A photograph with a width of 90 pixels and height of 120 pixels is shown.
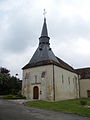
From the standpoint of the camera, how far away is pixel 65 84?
3516 cm

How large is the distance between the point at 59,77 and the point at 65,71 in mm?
3817

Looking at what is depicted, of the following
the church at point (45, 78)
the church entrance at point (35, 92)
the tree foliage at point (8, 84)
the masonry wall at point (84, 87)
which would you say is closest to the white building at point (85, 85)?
the masonry wall at point (84, 87)

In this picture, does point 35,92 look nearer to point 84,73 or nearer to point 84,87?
point 84,87

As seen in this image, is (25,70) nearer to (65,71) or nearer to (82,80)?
(65,71)

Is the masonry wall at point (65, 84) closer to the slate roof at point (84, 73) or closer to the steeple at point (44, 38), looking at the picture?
the slate roof at point (84, 73)

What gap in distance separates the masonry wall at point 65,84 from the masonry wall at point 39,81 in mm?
1624

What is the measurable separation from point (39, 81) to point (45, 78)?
1549 millimetres

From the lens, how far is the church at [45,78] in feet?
98.9

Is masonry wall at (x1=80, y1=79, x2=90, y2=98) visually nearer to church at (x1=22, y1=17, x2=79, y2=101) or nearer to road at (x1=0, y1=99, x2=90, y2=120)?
church at (x1=22, y1=17, x2=79, y2=101)

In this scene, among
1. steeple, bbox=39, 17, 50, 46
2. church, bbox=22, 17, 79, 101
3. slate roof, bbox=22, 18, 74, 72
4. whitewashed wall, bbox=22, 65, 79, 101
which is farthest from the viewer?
steeple, bbox=39, 17, 50, 46

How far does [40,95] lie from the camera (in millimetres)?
30531

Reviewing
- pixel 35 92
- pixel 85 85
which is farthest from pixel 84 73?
pixel 35 92

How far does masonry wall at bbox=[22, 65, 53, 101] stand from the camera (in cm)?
2986

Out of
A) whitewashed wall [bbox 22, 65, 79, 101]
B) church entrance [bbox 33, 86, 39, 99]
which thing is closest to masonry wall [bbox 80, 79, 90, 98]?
whitewashed wall [bbox 22, 65, 79, 101]
